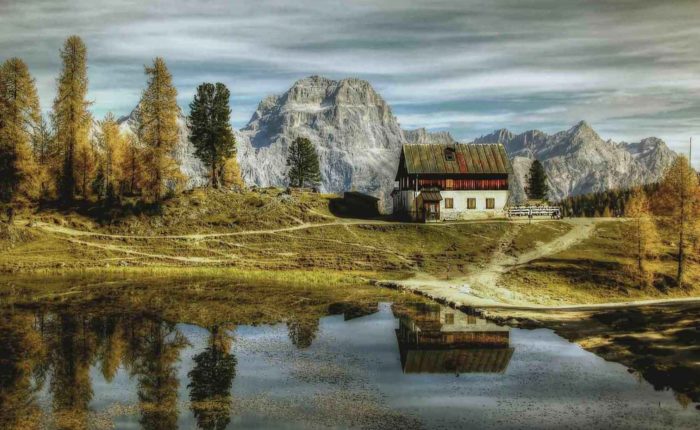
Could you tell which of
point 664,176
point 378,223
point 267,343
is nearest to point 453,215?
point 378,223

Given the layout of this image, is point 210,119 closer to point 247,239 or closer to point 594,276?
point 247,239

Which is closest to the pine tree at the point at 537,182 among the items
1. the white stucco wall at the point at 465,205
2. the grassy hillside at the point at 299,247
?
the white stucco wall at the point at 465,205

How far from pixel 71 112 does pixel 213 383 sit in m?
66.2

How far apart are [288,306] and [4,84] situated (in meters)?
55.3

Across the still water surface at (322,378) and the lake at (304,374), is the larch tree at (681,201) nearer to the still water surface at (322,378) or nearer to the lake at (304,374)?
the lake at (304,374)

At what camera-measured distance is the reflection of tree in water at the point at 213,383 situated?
79.5 feet

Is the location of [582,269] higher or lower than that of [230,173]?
lower

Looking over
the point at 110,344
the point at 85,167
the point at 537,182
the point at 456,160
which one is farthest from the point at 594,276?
the point at 85,167

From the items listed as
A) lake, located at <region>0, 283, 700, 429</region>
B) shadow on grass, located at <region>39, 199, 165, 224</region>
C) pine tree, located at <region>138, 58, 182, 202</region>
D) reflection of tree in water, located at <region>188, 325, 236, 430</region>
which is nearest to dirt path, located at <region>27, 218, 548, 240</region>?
shadow on grass, located at <region>39, 199, 165, 224</region>

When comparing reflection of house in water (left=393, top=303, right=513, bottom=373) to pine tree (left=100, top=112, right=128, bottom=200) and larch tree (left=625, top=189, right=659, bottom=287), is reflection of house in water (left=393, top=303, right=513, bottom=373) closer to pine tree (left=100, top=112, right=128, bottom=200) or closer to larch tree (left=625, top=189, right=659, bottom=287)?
larch tree (left=625, top=189, right=659, bottom=287)

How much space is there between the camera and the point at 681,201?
66000mm

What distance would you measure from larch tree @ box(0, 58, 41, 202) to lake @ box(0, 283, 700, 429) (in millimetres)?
37254

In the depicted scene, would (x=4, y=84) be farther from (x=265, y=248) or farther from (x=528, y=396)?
(x=528, y=396)

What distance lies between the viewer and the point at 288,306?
48.4 metres
